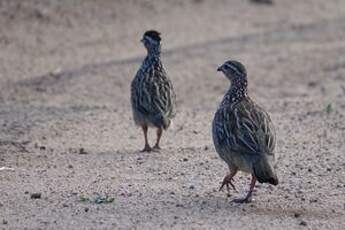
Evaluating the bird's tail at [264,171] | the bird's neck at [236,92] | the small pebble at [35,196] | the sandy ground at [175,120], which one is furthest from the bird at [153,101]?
the bird's tail at [264,171]

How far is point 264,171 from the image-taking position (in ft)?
32.0

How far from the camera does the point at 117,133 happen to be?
14062 mm

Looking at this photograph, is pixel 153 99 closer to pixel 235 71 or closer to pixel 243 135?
pixel 235 71

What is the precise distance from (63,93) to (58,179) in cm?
579

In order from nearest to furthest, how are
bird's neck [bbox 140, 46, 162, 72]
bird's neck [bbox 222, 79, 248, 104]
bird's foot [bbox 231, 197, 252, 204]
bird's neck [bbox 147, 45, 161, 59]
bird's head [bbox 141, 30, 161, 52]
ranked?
bird's foot [bbox 231, 197, 252, 204]
bird's neck [bbox 222, 79, 248, 104]
bird's neck [bbox 140, 46, 162, 72]
bird's neck [bbox 147, 45, 161, 59]
bird's head [bbox 141, 30, 161, 52]

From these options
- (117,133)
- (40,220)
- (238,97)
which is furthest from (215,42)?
(40,220)

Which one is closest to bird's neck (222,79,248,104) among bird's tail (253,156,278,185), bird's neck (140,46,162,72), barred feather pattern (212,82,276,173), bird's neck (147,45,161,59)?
barred feather pattern (212,82,276,173)

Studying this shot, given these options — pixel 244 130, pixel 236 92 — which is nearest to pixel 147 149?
pixel 236 92

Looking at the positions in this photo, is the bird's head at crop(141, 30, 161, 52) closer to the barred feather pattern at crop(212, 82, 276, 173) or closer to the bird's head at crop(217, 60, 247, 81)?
the bird's head at crop(217, 60, 247, 81)

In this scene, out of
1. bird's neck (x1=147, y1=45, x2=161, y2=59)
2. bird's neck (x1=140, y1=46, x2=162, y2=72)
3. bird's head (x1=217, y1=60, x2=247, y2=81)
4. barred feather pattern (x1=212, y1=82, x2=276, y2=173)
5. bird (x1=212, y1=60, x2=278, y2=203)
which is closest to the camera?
bird (x1=212, y1=60, x2=278, y2=203)

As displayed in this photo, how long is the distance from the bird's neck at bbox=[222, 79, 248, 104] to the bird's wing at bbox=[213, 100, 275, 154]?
258 millimetres

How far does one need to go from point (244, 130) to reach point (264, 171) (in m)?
0.54

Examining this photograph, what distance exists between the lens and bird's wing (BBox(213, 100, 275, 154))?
9992 mm

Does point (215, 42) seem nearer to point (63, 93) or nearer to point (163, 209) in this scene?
point (63, 93)
